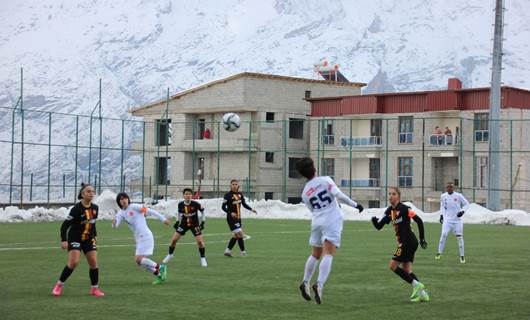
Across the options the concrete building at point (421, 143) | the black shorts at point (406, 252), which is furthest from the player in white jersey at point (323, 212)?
the concrete building at point (421, 143)

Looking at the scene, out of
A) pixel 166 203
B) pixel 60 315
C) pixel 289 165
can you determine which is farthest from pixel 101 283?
pixel 289 165

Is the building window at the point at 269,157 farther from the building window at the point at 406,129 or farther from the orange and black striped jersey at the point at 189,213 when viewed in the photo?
the orange and black striped jersey at the point at 189,213

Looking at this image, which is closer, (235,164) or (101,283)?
(101,283)

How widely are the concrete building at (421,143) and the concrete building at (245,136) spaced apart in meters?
2.38

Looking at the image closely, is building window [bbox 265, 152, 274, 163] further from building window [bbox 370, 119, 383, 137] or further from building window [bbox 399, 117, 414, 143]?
building window [bbox 399, 117, 414, 143]

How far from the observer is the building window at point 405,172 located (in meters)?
74.1

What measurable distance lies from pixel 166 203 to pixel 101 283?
1468 inches

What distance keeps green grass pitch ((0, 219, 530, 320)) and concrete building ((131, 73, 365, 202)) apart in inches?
1949

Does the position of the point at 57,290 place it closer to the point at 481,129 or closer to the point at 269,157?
the point at 481,129

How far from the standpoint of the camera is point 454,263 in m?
22.7

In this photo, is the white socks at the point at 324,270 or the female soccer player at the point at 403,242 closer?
the white socks at the point at 324,270

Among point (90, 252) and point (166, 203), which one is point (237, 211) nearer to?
point (90, 252)

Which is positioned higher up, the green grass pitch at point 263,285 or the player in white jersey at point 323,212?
the player in white jersey at point 323,212

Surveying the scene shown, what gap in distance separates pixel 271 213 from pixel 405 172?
22.6m
